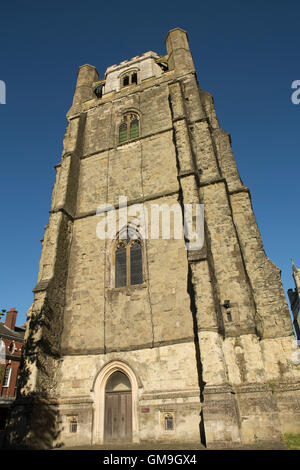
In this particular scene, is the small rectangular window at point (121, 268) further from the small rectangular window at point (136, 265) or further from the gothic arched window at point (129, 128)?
the gothic arched window at point (129, 128)

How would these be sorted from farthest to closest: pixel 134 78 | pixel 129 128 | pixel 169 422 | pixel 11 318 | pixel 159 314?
pixel 11 318 < pixel 134 78 < pixel 129 128 < pixel 159 314 < pixel 169 422

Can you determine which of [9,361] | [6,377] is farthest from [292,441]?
[9,361]

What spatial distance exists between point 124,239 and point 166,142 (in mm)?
5568

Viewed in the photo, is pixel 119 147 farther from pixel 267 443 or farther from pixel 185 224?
pixel 267 443

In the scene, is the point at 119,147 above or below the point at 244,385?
above

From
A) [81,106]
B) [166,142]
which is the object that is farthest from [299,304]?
[81,106]

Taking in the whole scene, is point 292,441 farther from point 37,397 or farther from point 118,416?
point 37,397

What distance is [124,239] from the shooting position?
13.9 meters

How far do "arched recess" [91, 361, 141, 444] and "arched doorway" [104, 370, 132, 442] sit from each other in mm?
135

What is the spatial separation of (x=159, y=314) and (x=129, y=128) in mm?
11216

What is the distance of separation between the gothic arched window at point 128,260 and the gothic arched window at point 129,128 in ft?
20.7

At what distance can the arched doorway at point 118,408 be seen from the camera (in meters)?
10.4

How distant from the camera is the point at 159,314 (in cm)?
1152

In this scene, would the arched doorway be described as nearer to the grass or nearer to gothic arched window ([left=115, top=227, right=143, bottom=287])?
gothic arched window ([left=115, top=227, right=143, bottom=287])
